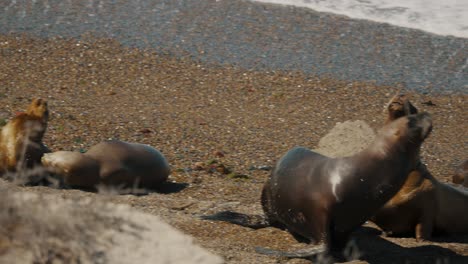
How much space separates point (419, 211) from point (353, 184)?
0.85 metres

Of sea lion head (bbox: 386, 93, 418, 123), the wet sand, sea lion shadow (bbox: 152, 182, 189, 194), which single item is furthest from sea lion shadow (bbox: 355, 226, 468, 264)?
sea lion shadow (bbox: 152, 182, 189, 194)

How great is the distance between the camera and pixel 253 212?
20.1 ft

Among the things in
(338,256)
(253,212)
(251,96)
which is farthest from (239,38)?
(338,256)

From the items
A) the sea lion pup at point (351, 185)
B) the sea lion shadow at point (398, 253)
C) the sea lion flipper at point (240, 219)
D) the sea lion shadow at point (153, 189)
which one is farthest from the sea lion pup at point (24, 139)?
the sea lion shadow at point (398, 253)

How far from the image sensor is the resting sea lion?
589 cm

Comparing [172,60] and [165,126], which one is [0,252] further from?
[172,60]

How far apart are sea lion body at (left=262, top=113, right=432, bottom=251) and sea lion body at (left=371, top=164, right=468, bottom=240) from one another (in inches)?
22.3

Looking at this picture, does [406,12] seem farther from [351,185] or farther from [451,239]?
[351,185]

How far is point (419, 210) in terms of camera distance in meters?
5.92

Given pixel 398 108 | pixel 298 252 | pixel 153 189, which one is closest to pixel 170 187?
pixel 153 189

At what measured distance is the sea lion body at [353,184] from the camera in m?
5.19

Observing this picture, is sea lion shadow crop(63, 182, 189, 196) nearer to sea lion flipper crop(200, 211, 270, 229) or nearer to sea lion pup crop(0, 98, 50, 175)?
sea lion pup crop(0, 98, 50, 175)

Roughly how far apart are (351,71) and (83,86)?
277cm

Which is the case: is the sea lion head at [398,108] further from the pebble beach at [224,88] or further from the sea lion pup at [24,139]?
the sea lion pup at [24,139]
